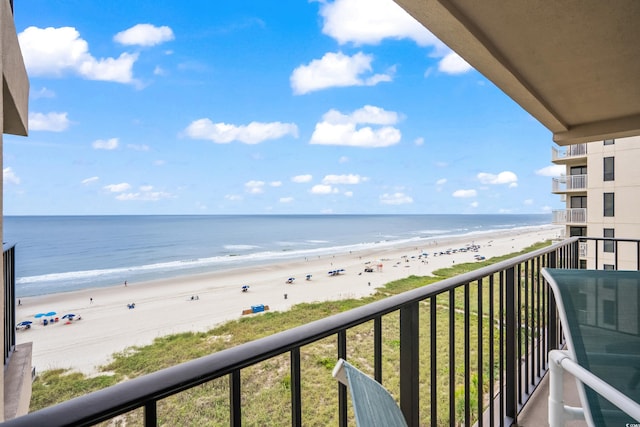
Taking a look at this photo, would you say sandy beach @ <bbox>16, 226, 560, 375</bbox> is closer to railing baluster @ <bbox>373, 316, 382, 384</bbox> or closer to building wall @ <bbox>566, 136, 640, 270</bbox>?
building wall @ <bbox>566, 136, 640, 270</bbox>

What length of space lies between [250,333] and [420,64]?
158 ft

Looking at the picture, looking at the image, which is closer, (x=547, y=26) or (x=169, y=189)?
(x=547, y=26)

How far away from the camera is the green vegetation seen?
6266mm

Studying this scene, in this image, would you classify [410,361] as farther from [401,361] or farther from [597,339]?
[597,339]

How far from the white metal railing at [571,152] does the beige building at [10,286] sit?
1684 cm

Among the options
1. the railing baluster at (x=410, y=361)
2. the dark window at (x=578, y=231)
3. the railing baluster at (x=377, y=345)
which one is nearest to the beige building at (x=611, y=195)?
the dark window at (x=578, y=231)

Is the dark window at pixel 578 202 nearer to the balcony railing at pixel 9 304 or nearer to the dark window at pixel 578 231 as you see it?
the dark window at pixel 578 231

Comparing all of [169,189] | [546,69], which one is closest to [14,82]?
[546,69]

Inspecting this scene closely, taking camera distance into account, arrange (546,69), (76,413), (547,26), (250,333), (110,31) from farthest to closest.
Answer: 1. (110,31)
2. (250,333)
3. (546,69)
4. (547,26)
5. (76,413)

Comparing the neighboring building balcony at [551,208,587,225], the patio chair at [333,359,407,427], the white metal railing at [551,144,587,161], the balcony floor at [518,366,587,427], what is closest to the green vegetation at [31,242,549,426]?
the balcony floor at [518,366,587,427]

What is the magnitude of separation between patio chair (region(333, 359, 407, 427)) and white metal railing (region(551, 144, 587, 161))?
56.1 feet

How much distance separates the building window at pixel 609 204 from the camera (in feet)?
42.1

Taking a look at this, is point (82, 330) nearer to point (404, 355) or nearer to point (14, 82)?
point (14, 82)

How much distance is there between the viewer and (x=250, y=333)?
11750 millimetres
